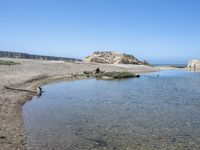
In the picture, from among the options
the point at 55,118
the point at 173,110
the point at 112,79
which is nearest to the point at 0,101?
the point at 55,118

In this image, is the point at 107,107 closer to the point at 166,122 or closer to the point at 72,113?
the point at 72,113

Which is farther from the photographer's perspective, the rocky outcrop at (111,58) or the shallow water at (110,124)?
the rocky outcrop at (111,58)

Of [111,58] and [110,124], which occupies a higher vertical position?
[111,58]

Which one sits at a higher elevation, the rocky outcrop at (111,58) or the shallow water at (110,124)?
the rocky outcrop at (111,58)

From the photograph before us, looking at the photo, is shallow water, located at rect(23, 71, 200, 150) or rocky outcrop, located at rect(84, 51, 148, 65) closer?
shallow water, located at rect(23, 71, 200, 150)

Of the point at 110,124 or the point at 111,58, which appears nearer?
the point at 110,124

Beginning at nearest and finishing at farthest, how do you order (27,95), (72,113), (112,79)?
(72,113), (27,95), (112,79)

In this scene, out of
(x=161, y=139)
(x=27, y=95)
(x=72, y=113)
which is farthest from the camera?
(x=27, y=95)

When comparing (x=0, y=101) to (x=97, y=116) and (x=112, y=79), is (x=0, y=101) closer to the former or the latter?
(x=97, y=116)

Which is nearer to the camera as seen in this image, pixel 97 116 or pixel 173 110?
pixel 97 116

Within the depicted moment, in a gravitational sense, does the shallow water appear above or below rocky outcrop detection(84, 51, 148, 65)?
below

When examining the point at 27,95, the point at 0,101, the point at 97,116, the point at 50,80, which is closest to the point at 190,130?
the point at 97,116

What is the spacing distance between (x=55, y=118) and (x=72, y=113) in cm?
206

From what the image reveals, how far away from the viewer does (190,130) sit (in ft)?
60.3
